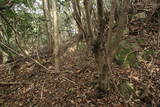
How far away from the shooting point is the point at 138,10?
22.8 feet

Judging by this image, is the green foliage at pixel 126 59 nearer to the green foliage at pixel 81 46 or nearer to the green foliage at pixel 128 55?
the green foliage at pixel 128 55

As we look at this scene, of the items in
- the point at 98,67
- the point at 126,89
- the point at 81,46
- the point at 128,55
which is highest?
the point at 81,46

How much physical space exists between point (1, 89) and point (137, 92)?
455 centimetres

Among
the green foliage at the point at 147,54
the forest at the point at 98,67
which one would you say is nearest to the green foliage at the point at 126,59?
the forest at the point at 98,67

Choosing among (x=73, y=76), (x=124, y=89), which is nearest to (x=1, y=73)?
(x=73, y=76)

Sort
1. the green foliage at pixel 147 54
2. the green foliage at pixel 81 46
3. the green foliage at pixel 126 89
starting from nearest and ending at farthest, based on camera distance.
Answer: the green foliage at pixel 126 89 → the green foliage at pixel 147 54 → the green foliage at pixel 81 46

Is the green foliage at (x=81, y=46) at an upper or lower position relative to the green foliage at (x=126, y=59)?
upper

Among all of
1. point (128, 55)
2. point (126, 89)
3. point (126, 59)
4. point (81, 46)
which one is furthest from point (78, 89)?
point (81, 46)

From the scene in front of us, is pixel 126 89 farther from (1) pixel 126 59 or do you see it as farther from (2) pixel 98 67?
(1) pixel 126 59

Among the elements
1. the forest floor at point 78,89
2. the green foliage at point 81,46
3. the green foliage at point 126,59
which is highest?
the green foliage at point 81,46

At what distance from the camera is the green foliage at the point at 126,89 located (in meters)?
3.86

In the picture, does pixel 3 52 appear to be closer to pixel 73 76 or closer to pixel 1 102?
pixel 1 102

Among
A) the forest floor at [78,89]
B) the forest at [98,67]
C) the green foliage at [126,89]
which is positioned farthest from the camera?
the green foliage at [126,89]

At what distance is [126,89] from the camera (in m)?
3.95
